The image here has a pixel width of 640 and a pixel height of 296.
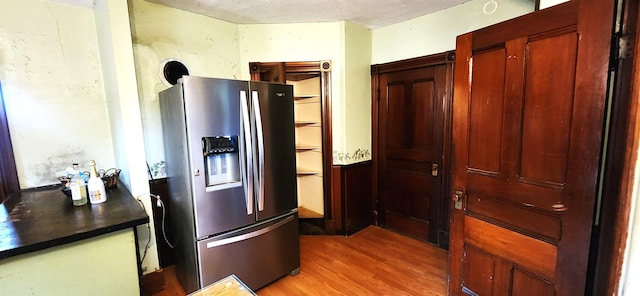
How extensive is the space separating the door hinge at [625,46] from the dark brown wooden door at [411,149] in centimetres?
152

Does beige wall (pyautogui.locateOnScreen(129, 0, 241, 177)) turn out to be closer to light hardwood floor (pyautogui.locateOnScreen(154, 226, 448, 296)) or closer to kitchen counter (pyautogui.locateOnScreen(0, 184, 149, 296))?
kitchen counter (pyautogui.locateOnScreen(0, 184, 149, 296))

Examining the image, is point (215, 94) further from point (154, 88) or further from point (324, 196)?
point (324, 196)

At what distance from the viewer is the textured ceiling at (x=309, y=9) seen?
87.4 inches

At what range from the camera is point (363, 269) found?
2.35m

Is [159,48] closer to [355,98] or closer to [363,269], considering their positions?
[355,98]

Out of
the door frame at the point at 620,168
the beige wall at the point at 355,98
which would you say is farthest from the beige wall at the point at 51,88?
the door frame at the point at 620,168

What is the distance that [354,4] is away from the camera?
2.30 metres

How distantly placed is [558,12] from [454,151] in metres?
0.85

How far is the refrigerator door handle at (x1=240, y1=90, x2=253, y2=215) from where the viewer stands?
5.96 feet

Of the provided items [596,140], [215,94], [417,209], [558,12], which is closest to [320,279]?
[417,209]

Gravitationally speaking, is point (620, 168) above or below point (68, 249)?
above

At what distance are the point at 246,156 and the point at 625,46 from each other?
199 centimetres

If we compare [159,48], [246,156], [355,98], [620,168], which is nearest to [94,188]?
[246,156]

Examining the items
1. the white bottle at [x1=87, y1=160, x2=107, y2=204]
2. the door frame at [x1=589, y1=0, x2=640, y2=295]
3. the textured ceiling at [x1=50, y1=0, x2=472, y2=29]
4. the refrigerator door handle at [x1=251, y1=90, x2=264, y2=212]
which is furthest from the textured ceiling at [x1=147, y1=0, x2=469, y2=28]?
the door frame at [x1=589, y1=0, x2=640, y2=295]
